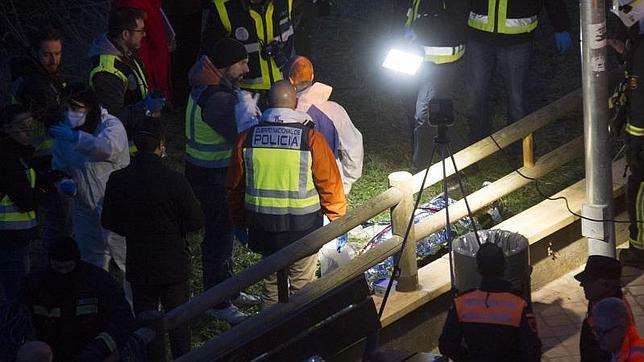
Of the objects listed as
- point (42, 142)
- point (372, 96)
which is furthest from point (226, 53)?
point (372, 96)

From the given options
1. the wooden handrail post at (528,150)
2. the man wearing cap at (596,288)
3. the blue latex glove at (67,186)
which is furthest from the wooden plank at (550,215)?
the blue latex glove at (67,186)

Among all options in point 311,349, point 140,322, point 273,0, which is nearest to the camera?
point 140,322

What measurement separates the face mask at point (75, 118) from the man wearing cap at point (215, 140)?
2.74 feet

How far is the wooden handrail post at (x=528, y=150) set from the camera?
1048 centimetres

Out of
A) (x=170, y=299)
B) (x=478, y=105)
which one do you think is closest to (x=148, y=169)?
(x=170, y=299)

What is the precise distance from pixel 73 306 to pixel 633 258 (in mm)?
4323

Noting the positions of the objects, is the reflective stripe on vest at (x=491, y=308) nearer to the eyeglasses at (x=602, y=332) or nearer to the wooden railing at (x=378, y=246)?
the eyeglasses at (x=602, y=332)

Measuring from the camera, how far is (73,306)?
770 centimetres

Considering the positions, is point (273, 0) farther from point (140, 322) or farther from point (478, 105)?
point (140, 322)

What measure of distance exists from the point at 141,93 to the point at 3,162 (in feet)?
4.58

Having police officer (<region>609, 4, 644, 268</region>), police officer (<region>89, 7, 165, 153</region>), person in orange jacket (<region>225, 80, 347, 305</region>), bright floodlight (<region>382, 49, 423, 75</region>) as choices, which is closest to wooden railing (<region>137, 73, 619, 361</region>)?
person in orange jacket (<region>225, 80, 347, 305</region>)

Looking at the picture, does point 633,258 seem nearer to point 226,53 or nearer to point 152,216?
point 226,53

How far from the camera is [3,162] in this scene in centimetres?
891

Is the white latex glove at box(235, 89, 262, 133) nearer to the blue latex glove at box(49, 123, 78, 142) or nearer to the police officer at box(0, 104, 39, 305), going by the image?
the blue latex glove at box(49, 123, 78, 142)
